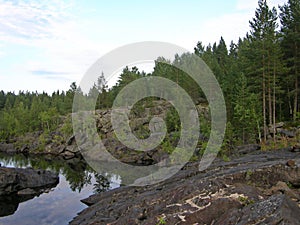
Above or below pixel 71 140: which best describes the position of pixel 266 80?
above

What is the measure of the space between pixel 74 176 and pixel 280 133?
2779 cm

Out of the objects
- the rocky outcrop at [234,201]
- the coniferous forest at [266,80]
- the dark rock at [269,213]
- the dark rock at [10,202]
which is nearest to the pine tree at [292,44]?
the coniferous forest at [266,80]

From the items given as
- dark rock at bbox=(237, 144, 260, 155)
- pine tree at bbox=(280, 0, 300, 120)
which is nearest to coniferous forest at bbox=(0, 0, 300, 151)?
pine tree at bbox=(280, 0, 300, 120)

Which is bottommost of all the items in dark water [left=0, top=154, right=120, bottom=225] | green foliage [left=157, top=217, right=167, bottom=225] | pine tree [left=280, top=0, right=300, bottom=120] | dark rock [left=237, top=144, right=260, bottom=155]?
dark water [left=0, top=154, right=120, bottom=225]

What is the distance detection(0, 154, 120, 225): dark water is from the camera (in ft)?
73.7

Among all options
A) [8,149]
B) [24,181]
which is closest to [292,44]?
[24,181]

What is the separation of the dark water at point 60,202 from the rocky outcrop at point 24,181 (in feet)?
4.57

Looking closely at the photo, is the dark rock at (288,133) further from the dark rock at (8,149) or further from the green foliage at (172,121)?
the dark rock at (8,149)

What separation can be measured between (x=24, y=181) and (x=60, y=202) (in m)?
8.54

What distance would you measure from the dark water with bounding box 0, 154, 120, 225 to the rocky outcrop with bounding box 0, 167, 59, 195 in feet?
4.57

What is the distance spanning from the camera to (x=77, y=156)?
61375 mm

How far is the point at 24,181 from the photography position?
1289 inches

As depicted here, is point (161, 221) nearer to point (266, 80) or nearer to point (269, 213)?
point (269, 213)

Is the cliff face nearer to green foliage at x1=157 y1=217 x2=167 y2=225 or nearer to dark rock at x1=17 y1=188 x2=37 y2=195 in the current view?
A: dark rock at x1=17 y1=188 x2=37 y2=195
